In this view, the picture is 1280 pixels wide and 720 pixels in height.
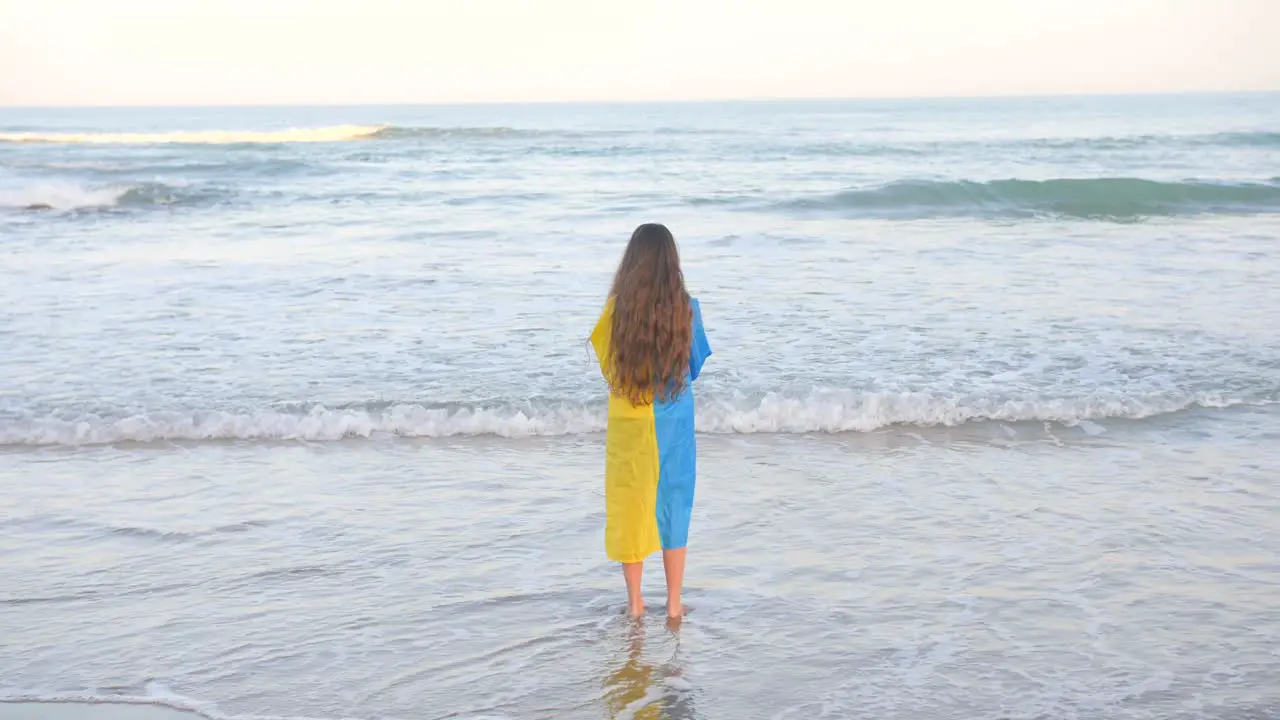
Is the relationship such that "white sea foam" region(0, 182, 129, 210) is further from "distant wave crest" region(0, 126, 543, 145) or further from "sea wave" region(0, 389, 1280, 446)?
"distant wave crest" region(0, 126, 543, 145)

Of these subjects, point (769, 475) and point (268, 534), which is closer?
point (268, 534)

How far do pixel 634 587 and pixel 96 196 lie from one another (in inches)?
964

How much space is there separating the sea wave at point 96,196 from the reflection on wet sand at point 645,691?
884 inches

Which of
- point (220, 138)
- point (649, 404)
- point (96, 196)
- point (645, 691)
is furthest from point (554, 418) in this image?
point (220, 138)

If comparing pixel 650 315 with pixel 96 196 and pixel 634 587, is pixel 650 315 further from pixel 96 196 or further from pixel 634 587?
pixel 96 196

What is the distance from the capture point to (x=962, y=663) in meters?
4.11

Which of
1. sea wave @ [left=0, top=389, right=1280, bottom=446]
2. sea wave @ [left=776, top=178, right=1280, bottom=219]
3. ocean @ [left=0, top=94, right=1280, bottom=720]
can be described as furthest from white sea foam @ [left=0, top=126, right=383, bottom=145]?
sea wave @ [left=0, top=389, right=1280, bottom=446]

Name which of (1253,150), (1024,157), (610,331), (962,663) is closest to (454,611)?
(610,331)

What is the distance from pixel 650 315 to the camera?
4.23 meters

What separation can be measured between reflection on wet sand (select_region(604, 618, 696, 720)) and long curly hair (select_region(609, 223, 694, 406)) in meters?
0.96

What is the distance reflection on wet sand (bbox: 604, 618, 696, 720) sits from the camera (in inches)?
148

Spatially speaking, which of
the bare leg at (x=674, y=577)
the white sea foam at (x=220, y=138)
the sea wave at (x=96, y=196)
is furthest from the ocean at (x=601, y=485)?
the white sea foam at (x=220, y=138)

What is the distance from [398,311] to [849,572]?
6991 mm

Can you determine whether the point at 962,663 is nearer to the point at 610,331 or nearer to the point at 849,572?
the point at 849,572
